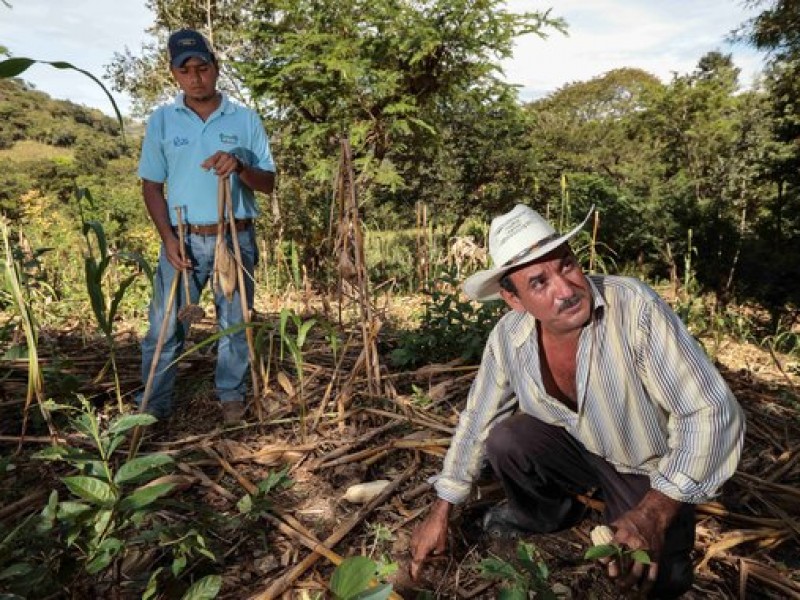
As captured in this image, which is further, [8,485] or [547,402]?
[8,485]

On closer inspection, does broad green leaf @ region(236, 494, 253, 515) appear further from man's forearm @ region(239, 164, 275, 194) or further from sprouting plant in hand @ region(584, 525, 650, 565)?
man's forearm @ region(239, 164, 275, 194)

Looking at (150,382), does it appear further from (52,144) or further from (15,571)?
(52,144)

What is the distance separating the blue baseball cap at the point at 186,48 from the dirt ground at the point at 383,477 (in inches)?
54.6

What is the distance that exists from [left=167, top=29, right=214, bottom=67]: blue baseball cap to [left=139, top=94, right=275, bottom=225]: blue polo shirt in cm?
20

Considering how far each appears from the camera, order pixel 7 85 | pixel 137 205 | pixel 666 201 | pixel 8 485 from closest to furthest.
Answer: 1. pixel 7 85
2. pixel 8 485
3. pixel 666 201
4. pixel 137 205

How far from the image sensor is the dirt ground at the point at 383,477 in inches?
61.8

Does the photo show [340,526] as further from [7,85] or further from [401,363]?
[7,85]

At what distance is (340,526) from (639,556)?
88cm

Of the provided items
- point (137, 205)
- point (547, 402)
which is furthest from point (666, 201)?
point (137, 205)

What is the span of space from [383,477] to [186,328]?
3.37ft

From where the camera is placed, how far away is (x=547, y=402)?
166cm

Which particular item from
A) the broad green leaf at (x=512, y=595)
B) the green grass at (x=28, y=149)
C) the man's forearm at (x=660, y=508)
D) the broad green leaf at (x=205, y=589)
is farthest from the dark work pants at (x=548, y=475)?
the green grass at (x=28, y=149)

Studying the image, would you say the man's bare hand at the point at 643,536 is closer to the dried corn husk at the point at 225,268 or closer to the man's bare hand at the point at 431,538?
the man's bare hand at the point at 431,538

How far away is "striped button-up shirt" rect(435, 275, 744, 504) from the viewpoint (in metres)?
1.33
